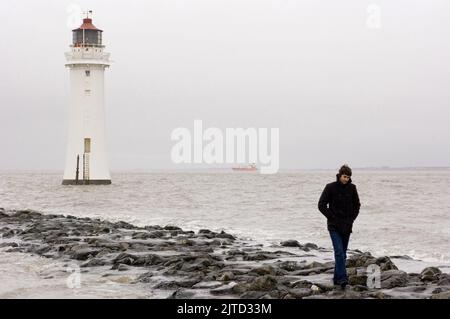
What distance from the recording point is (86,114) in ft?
148

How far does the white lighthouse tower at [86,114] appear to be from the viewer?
148 feet

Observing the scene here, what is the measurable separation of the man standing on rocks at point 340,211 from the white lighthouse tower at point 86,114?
35972 millimetres

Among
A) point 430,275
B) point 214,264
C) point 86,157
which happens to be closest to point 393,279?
point 430,275

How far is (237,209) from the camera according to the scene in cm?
3359

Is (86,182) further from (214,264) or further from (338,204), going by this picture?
(338,204)

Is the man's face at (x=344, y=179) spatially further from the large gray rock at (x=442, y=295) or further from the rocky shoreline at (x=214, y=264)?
the large gray rock at (x=442, y=295)

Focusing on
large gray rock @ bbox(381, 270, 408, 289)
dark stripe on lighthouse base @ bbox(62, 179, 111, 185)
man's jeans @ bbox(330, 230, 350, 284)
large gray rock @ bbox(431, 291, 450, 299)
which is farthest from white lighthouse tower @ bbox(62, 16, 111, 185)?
large gray rock @ bbox(431, 291, 450, 299)

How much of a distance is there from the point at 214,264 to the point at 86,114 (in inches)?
1333

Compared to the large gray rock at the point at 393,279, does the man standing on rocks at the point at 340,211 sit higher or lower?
higher

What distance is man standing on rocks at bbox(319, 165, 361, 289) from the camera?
10273 millimetres

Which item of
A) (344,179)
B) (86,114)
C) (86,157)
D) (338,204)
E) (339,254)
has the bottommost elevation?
(339,254)

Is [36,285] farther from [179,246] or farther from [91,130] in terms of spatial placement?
[91,130]

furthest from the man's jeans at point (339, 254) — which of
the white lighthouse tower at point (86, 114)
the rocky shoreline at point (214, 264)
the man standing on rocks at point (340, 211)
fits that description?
the white lighthouse tower at point (86, 114)
